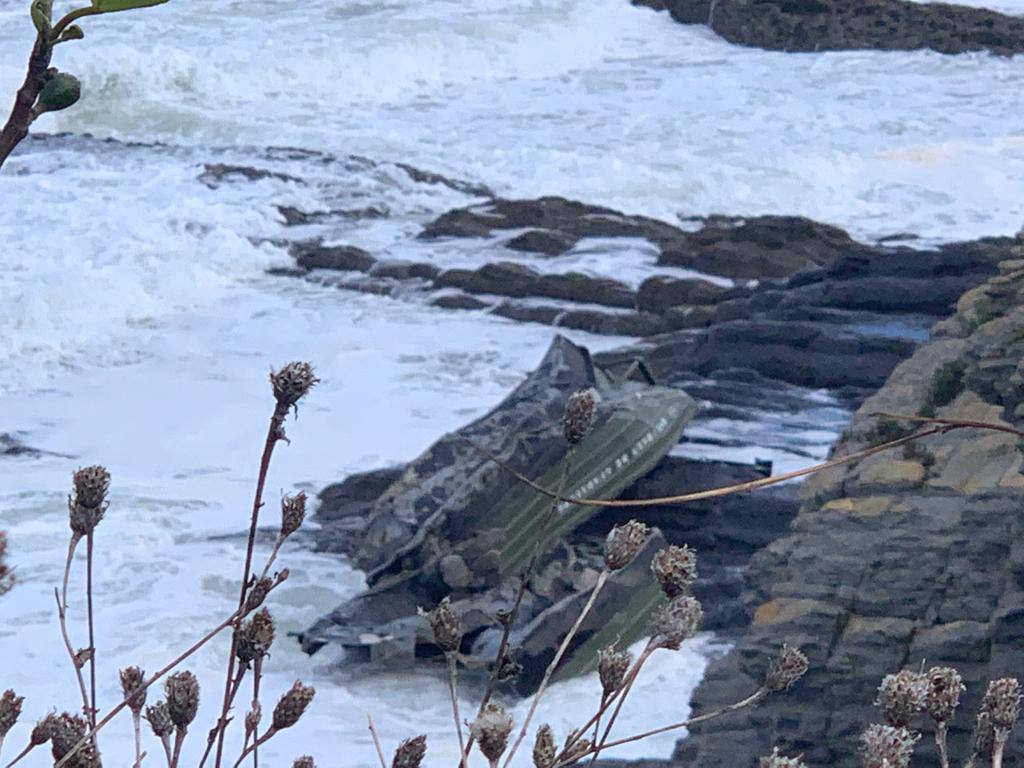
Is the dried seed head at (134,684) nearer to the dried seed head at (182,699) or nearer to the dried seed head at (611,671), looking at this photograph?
the dried seed head at (182,699)

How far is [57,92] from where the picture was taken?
65 centimetres

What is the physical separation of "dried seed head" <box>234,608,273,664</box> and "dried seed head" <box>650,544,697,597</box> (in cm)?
26

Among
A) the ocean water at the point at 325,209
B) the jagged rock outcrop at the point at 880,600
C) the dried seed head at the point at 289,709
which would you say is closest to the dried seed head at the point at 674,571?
the dried seed head at the point at 289,709

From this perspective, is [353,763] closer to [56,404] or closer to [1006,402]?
[1006,402]

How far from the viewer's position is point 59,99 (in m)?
0.66

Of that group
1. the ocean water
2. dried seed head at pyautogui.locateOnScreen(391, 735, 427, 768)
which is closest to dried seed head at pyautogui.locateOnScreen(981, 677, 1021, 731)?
dried seed head at pyautogui.locateOnScreen(391, 735, 427, 768)

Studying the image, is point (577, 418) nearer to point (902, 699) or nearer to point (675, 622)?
point (675, 622)

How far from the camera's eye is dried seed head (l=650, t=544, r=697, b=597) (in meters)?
1.02

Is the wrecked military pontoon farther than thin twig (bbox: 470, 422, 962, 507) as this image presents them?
Yes

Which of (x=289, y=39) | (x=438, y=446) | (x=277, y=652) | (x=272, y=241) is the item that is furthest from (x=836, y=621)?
(x=289, y=39)

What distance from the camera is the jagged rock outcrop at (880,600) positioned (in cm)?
263

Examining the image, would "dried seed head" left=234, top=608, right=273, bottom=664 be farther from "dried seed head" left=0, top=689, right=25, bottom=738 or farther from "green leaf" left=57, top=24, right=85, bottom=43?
"green leaf" left=57, top=24, right=85, bottom=43

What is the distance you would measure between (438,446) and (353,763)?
6.65ft

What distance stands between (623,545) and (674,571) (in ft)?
0.16
